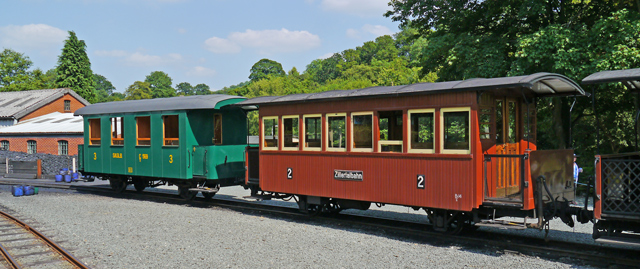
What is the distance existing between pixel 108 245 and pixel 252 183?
441cm

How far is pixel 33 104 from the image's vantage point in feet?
140

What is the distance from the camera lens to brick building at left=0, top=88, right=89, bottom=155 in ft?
109

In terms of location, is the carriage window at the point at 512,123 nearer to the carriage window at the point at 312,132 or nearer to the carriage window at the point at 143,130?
the carriage window at the point at 312,132

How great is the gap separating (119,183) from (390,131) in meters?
11.3

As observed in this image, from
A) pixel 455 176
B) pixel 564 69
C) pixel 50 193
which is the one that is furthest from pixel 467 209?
pixel 50 193

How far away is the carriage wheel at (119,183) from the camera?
17047mm

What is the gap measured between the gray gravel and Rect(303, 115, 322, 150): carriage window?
184 cm

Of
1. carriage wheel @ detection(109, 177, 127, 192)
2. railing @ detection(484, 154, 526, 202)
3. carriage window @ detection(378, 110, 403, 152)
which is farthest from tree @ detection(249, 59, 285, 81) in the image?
railing @ detection(484, 154, 526, 202)

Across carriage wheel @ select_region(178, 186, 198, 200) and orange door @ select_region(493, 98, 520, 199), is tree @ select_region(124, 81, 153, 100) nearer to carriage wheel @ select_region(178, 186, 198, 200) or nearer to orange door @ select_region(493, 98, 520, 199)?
carriage wheel @ select_region(178, 186, 198, 200)

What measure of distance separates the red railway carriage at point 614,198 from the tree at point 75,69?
68561mm

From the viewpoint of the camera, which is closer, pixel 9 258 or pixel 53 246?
pixel 9 258

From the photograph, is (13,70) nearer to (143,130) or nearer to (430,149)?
(143,130)

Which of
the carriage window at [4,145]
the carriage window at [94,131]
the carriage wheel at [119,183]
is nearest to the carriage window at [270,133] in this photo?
the carriage wheel at [119,183]

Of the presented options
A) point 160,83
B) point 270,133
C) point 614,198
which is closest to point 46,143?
point 270,133
